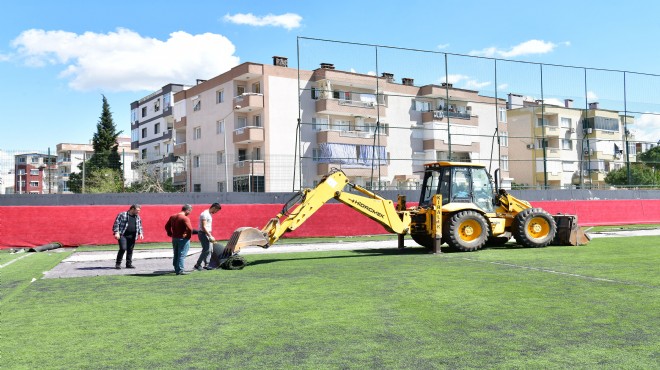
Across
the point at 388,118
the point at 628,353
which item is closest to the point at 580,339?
the point at 628,353

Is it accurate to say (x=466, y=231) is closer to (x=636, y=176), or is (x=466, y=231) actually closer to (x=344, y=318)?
(x=344, y=318)

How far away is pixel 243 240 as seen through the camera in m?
13.7

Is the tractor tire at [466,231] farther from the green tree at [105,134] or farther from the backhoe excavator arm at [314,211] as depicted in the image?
the green tree at [105,134]

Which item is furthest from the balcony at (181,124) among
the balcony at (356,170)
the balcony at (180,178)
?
the balcony at (356,170)

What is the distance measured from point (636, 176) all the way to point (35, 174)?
3313cm

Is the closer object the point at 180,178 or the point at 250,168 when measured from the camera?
the point at 180,178

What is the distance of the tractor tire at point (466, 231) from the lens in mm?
16922

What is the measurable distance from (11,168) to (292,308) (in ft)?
62.3

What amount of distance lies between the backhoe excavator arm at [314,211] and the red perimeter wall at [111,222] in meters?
8.09

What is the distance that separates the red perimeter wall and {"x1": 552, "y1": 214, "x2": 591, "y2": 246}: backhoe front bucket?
849 cm

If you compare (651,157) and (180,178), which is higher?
(651,157)

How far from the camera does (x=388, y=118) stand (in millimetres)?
50219

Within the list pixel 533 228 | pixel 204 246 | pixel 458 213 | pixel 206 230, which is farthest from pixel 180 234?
pixel 533 228

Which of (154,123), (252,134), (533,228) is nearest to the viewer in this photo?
(533,228)
